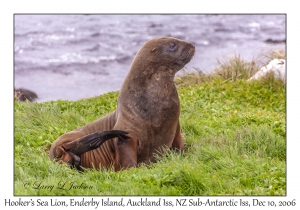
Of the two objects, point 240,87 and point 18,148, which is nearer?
point 18,148

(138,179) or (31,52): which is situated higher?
(31,52)

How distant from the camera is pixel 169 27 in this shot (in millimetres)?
30891

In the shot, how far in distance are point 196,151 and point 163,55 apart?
1445 millimetres

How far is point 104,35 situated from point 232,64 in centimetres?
1941

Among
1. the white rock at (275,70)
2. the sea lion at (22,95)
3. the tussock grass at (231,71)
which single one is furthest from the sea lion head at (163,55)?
the sea lion at (22,95)

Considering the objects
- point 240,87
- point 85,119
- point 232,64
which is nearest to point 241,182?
point 85,119

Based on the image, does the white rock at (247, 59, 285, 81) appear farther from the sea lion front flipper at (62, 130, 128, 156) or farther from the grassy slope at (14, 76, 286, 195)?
the sea lion front flipper at (62, 130, 128, 156)

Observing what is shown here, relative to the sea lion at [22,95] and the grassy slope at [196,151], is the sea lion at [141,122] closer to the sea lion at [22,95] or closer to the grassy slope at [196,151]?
the grassy slope at [196,151]

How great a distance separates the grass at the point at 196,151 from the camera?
5.63 m

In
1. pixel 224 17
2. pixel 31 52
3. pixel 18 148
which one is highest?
pixel 224 17

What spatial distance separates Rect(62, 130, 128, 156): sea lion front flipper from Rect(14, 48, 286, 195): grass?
1.39ft

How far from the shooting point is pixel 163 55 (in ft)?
24.3

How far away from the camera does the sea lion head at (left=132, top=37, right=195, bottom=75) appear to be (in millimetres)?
7348

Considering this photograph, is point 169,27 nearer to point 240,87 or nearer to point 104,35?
point 104,35
